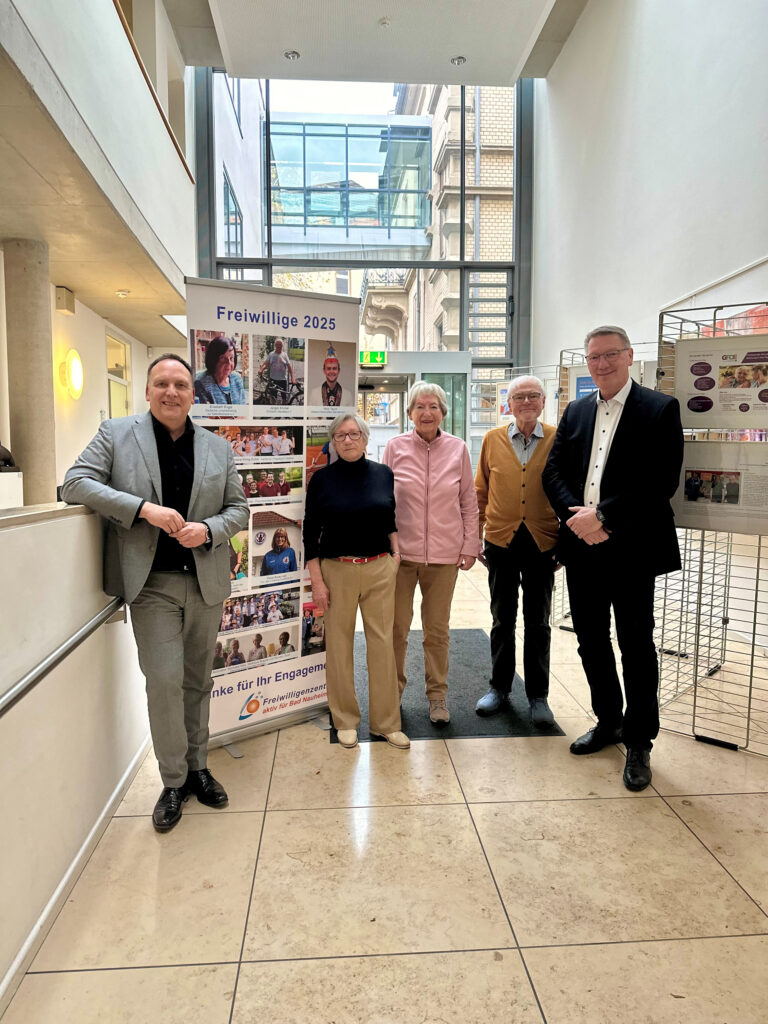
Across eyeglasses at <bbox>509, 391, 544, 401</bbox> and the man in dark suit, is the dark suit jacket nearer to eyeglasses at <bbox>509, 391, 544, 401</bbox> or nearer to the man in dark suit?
the man in dark suit

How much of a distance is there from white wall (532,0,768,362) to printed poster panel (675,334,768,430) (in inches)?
82.2

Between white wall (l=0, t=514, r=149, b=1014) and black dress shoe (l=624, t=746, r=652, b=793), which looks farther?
black dress shoe (l=624, t=746, r=652, b=793)

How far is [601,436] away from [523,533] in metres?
0.59

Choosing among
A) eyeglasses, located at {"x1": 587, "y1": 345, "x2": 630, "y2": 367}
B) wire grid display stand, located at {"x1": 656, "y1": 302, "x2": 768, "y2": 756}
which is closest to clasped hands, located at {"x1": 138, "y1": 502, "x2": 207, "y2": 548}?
eyeglasses, located at {"x1": 587, "y1": 345, "x2": 630, "y2": 367}

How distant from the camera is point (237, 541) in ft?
8.96

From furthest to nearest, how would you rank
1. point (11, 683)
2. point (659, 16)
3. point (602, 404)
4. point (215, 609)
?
1. point (659, 16)
2. point (602, 404)
3. point (215, 609)
4. point (11, 683)

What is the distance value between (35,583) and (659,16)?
7.29 metres

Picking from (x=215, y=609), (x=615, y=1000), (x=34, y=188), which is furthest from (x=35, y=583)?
(x=34, y=188)

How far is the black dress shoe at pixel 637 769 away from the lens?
2.46 m

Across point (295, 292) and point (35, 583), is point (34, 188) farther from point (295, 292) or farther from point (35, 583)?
point (35, 583)

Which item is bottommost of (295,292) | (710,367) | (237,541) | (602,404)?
(237,541)

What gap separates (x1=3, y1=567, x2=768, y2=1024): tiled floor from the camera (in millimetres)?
1525

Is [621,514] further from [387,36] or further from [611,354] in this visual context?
[387,36]

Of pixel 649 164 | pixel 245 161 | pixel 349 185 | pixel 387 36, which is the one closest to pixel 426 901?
pixel 649 164
